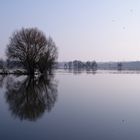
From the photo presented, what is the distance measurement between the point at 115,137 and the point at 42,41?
5336 centimetres

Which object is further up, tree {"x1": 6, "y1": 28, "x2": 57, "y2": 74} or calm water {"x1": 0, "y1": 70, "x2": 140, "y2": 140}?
tree {"x1": 6, "y1": 28, "x2": 57, "y2": 74}

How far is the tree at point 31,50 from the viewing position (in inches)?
2418

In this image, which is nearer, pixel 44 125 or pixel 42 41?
pixel 44 125

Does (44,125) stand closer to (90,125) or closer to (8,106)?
(90,125)

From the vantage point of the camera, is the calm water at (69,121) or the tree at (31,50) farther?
the tree at (31,50)

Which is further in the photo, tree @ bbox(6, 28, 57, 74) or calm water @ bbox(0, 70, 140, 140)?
tree @ bbox(6, 28, 57, 74)

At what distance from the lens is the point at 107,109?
1656 centimetres

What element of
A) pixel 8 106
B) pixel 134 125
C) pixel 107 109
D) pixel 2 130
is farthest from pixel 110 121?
pixel 8 106

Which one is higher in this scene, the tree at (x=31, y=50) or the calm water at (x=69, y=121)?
the tree at (x=31, y=50)

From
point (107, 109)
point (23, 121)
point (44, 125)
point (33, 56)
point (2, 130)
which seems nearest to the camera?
point (2, 130)

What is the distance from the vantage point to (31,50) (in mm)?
61375

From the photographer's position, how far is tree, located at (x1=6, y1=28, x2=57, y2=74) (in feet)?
201

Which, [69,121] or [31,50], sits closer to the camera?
[69,121]

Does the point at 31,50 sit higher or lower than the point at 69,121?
higher
